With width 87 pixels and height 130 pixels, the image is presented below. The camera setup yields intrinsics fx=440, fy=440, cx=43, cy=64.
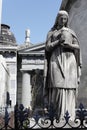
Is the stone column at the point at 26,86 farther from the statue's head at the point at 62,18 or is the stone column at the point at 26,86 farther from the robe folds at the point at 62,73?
the robe folds at the point at 62,73

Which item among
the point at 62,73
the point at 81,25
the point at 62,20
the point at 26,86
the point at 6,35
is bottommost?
the point at 62,73

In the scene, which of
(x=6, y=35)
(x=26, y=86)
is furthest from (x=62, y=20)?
(x=6, y=35)

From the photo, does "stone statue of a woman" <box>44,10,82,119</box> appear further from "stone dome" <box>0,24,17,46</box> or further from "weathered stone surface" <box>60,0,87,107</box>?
"stone dome" <box>0,24,17,46</box>

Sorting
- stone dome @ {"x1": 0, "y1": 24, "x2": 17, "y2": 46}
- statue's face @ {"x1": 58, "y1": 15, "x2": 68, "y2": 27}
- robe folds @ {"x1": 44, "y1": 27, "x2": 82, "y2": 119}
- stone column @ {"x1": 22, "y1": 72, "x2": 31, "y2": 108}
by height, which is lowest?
robe folds @ {"x1": 44, "y1": 27, "x2": 82, "y2": 119}

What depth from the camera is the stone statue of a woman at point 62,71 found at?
7.25m

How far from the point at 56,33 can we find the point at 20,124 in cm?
292

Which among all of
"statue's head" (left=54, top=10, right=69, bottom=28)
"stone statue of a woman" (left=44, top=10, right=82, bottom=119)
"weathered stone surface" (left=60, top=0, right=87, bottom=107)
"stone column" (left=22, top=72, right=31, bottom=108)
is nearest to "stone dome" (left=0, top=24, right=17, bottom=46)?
"stone column" (left=22, top=72, right=31, bottom=108)

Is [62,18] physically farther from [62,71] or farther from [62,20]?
[62,71]

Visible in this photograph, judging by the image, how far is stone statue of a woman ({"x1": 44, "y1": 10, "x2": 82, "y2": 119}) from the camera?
7.25 meters

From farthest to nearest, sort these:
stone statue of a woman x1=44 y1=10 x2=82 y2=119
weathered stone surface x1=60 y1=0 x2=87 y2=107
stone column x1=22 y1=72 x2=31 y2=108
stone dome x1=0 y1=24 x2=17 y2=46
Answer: stone dome x1=0 y1=24 x2=17 y2=46, stone column x1=22 y1=72 x2=31 y2=108, weathered stone surface x1=60 y1=0 x2=87 y2=107, stone statue of a woman x1=44 y1=10 x2=82 y2=119

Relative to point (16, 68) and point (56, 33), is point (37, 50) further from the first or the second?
point (56, 33)

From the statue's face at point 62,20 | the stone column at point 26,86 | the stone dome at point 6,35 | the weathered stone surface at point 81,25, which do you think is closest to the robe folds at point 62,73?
the statue's face at point 62,20

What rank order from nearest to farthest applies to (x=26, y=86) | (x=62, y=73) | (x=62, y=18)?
(x=62, y=73) < (x=62, y=18) < (x=26, y=86)

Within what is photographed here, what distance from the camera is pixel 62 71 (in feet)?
24.1
